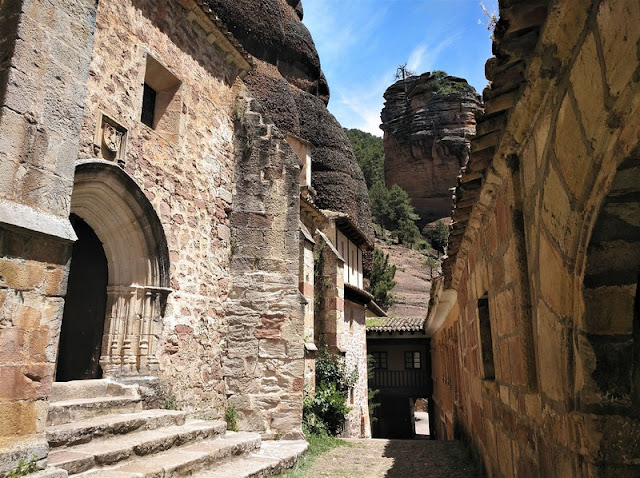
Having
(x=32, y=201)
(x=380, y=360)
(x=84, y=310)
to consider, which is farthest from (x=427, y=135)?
(x=32, y=201)

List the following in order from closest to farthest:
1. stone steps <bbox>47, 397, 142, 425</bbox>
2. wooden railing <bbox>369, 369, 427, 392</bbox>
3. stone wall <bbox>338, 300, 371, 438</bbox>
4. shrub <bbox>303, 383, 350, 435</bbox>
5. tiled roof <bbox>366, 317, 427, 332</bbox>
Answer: stone steps <bbox>47, 397, 142, 425</bbox>
shrub <bbox>303, 383, 350, 435</bbox>
stone wall <bbox>338, 300, 371, 438</bbox>
tiled roof <bbox>366, 317, 427, 332</bbox>
wooden railing <bbox>369, 369, 427, 392</bbox>

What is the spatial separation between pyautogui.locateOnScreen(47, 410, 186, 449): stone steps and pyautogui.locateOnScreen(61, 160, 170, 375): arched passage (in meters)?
0.82

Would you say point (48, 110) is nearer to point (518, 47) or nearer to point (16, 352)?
point (16, 352)

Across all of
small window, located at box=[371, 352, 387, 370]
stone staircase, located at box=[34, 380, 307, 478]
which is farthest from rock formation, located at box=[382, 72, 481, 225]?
stone staircase, located at box=[34, 380, 307, 478]

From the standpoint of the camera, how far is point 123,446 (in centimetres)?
479

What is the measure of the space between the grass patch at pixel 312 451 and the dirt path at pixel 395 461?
0.10 m

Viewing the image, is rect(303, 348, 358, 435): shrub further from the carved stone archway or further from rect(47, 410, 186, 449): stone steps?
the carved stone archway

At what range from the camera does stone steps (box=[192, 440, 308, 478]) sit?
541 cm

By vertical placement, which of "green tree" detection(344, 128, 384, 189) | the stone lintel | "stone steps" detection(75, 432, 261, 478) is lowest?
"stone steps" detection(75, 432, 261, 478)

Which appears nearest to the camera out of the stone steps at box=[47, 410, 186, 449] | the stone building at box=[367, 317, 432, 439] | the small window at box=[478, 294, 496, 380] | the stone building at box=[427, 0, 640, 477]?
the stone building at box=[427, 0, 640, 477]

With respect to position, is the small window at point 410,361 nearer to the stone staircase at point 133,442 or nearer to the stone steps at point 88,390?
the stone staircase at point 133,442

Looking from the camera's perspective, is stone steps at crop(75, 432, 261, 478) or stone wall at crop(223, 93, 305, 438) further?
stone wall at crop(223, 93, 305, 438)

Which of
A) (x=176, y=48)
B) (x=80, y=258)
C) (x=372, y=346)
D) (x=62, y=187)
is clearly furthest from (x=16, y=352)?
(x=372, y=346)

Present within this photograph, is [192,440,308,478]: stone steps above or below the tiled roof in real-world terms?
below
